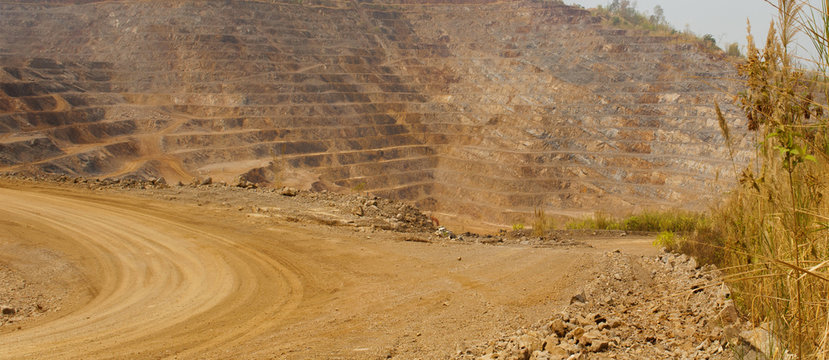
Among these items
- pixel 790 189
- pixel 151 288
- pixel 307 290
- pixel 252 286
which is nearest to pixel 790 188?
pixel 790 189

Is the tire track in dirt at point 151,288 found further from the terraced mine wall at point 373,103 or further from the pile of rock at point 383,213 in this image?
the terraced mine wall at point 373,103

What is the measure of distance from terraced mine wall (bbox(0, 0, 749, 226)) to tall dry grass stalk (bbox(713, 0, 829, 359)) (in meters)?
35.8

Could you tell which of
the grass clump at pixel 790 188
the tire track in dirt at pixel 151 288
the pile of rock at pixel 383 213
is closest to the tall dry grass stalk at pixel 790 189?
the grass clump at pixel 790 188

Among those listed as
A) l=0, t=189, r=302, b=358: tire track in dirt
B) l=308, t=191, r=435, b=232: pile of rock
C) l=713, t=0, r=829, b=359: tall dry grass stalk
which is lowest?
l=0, t=189, r=302, b=358: tire track in dirt

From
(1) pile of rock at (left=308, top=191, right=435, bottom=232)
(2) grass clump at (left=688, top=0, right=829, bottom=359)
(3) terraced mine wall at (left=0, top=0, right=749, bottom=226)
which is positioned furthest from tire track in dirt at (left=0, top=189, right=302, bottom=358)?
(3) terraced mine wall at (left=0, top=0, right=749, bottom=226)

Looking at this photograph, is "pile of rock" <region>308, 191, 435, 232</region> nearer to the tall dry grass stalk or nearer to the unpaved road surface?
the unpaved road surface

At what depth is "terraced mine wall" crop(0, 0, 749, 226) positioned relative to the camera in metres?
42.2

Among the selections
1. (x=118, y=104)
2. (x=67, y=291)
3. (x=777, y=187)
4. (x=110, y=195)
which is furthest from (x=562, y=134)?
(x=777, y=187)

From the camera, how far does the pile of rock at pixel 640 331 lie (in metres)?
5.29

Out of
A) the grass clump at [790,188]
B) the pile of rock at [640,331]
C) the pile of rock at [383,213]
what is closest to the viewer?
the grass clump at [790,188]

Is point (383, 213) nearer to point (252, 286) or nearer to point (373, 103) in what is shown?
point (252, 286)

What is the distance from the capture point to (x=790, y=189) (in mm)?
3373

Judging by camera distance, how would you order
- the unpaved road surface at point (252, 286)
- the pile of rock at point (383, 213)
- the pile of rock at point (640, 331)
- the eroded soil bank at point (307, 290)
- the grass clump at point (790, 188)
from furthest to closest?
the pile of rock at point (383, 213)
the unpaved road surface at point (252, 286)
the eroded soil bank at point (307, 290)
the pile of rock at point (640, 331)
the grass clump at point (790, 188)

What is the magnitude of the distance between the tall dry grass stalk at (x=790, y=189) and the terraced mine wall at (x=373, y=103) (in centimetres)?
3577
